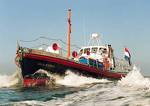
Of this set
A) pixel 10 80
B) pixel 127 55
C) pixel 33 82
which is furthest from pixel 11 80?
pixel 127 55

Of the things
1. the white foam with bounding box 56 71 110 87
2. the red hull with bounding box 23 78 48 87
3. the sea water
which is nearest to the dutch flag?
the sea water

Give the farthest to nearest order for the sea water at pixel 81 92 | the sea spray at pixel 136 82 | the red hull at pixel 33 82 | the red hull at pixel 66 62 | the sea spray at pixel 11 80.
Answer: the sea spray at pixel 11 80
the red hull at pixel 33 82
the red hull at pixel 66 62
the sea spray at pixel 136 82
the sea water at pixel 81 92

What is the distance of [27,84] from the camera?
89.1 feet

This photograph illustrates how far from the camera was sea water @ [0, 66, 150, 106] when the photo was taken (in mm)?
14003

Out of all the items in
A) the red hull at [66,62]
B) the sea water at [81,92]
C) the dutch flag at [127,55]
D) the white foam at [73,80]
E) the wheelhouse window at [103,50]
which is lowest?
the sea water at [81,92]

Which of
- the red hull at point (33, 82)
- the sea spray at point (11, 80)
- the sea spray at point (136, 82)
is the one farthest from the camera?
the sea spray at point (11, 80)

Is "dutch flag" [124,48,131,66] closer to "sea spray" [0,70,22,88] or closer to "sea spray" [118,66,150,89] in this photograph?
"sea spray" [118,66,150,89]

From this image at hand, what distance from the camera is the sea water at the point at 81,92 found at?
14.0m

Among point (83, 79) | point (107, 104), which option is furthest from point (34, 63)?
point (107, 104)

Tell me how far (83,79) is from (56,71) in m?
2.67

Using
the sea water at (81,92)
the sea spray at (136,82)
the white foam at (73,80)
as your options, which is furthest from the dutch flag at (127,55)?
the white foam at (73,80)

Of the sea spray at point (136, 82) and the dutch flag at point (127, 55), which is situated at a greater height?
the dutch flag at point (127, 55)

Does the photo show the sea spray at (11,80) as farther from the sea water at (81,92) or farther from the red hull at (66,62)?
the red hull at (66,62)

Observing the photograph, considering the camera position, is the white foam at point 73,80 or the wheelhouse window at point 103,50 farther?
the wheelhouse window at point 103,50
